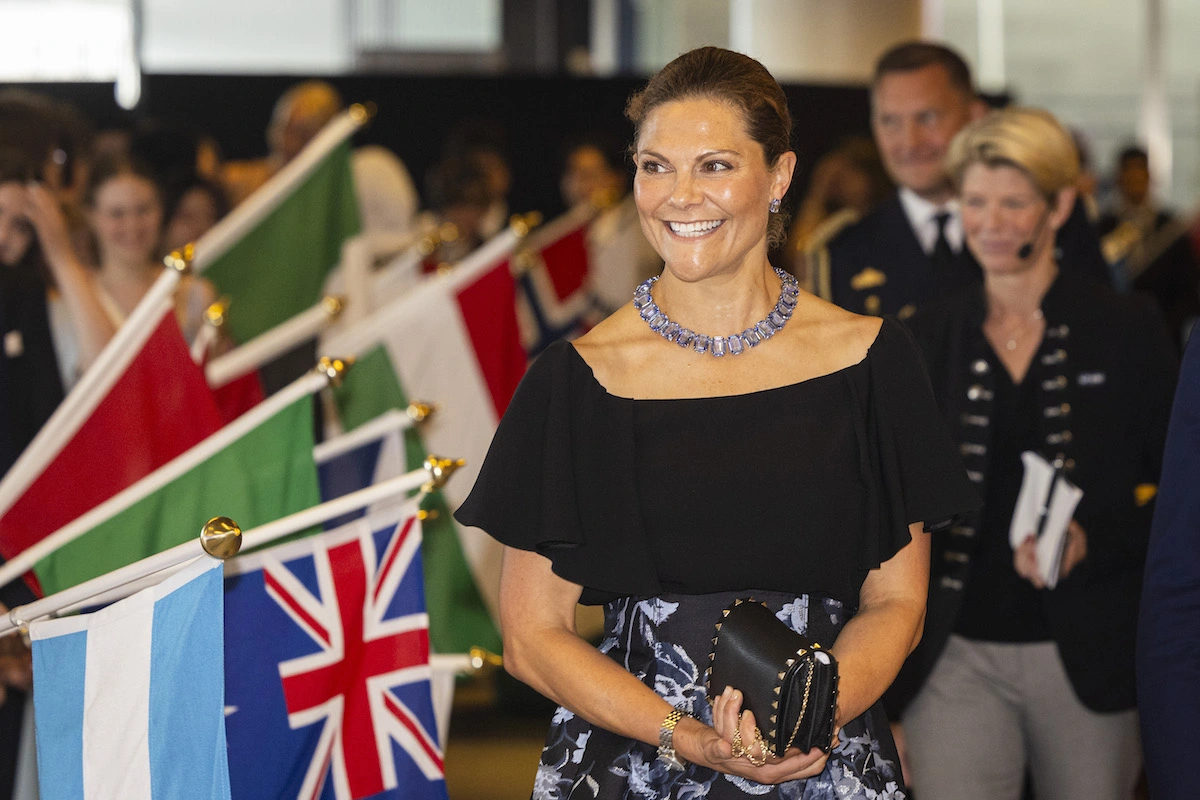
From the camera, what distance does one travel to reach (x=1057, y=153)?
365 centimetres

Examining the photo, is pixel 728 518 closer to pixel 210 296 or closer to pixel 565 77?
pixel 210 296

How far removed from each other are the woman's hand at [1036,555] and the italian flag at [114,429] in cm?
188

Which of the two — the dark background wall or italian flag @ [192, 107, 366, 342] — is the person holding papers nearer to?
italian flag @ [192, 107, 366, 342]

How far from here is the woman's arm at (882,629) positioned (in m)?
2.20

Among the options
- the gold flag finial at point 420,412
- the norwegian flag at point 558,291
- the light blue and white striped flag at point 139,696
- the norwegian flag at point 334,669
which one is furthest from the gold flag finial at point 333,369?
the norwegian flag at point 558,291

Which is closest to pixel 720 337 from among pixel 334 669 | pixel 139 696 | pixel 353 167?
pixel 139 696

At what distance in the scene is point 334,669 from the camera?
3123mm

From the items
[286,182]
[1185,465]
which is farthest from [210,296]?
[1185,465]

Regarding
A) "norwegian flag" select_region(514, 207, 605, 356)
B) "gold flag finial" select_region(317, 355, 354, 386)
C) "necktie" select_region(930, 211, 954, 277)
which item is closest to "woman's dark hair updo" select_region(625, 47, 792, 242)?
"gold flag finial" select_region(317, 355, 354, 386)

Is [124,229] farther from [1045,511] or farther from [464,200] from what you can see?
[464,200]

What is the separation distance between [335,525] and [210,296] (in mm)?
1373

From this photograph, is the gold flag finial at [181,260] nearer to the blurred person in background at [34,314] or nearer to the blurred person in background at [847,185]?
the blurred person in background at [34,314]

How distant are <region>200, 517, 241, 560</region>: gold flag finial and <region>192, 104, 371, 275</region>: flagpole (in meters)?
3.06

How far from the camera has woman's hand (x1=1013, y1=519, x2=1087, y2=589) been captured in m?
3.37
